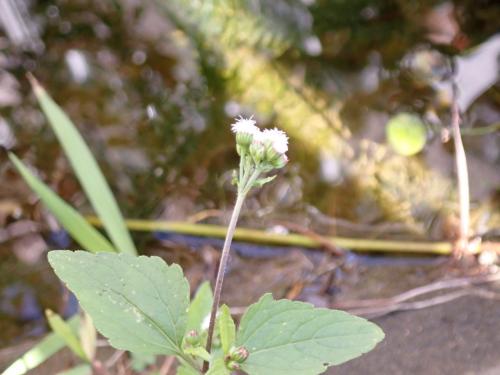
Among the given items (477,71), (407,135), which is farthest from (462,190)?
(477,71)

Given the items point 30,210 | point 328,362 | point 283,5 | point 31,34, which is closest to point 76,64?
point 31,34

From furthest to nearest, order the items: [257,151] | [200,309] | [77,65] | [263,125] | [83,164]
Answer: [77,65], [263,125], [83,164], [200,309], [257,151]

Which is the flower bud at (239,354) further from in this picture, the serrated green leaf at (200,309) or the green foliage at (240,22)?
the green foliage at (240,22)

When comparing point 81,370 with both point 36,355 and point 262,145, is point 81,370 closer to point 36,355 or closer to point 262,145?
point 36,355

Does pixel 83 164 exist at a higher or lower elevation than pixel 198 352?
higher

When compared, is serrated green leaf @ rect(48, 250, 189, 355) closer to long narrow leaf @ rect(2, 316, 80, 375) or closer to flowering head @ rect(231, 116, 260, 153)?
flowering head @ rect(231, 116, 260, 153)

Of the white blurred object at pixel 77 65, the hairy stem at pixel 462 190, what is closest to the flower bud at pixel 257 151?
the hairy stem at pixel 462 190
